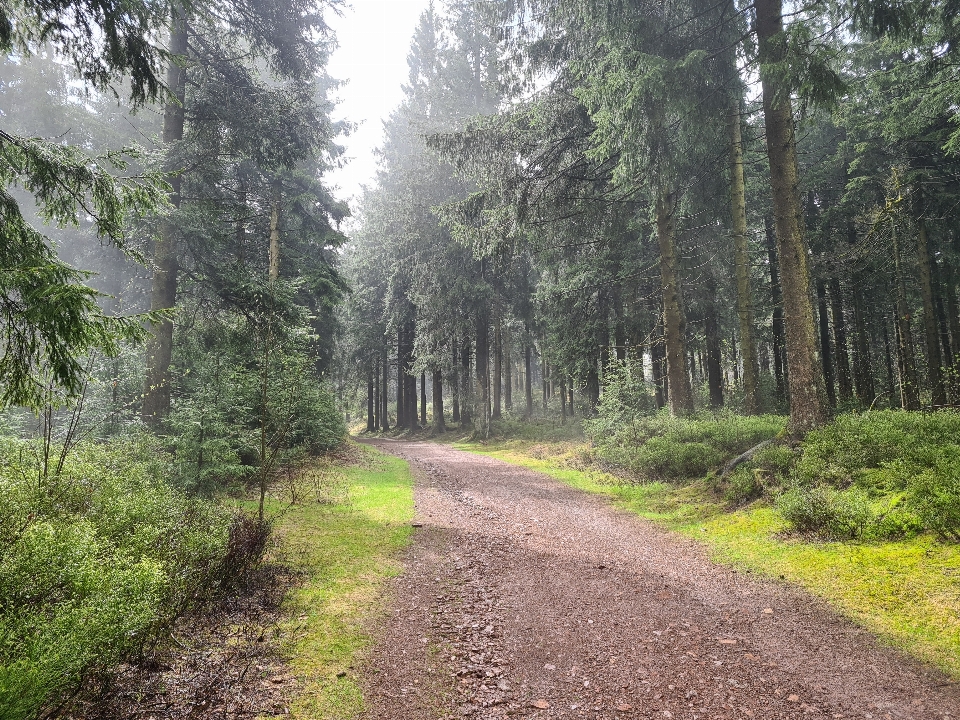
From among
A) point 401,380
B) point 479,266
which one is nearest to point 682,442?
point 479,266

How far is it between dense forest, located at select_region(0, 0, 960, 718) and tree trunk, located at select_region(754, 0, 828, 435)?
5 cm

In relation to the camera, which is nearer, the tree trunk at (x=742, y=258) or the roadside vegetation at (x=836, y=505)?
the roadside vegetation at (x=836, y=505)

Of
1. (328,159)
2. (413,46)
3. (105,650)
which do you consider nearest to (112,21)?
(105,650)

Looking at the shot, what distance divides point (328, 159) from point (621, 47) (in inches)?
710

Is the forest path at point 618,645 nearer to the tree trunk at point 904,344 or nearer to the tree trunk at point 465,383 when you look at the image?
the tree trunk at point 904,344

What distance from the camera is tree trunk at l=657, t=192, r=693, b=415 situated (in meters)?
13.2

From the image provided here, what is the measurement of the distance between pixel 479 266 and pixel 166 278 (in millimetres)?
14689

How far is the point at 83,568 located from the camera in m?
3.21

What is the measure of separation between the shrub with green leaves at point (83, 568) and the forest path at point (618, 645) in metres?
1.80

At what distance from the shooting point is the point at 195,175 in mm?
12859

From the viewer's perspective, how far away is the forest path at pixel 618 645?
3.36m

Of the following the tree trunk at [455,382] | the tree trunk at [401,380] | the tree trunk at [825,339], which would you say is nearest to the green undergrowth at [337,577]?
the tree trunk at [455,382]

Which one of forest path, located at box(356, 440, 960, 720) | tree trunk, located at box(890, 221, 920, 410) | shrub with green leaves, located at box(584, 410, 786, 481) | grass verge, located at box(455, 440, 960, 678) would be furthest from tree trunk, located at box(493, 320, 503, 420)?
forest path, located at box(356, 440, 960, 720)

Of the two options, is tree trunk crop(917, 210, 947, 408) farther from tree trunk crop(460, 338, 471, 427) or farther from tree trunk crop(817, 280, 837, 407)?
tree trunk crop(460, 338, 471, 427)
